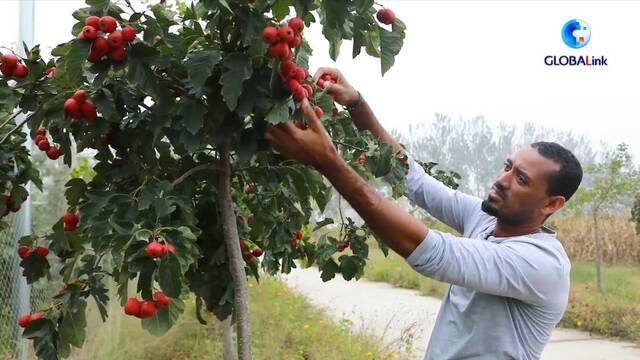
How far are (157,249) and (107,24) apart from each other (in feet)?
1.54

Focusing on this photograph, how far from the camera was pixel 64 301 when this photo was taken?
1.36m

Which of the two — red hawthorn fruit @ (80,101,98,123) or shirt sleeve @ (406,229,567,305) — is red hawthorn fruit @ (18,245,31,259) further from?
shirt sleeve @ (406,229,567,305)

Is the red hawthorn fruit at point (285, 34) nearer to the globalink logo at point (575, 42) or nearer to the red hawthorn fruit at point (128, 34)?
the red hawthorn fruit at point (128, 34)

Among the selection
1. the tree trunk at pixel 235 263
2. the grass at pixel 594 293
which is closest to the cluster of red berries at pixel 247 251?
the tree trunk at pixel 235 263

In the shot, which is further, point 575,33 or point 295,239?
point 575,33

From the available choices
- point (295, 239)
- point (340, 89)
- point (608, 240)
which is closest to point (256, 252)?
point (295, 239)

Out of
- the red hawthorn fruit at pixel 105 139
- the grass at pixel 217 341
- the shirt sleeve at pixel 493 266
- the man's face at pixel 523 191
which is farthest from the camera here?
the grass at pixel 217 341

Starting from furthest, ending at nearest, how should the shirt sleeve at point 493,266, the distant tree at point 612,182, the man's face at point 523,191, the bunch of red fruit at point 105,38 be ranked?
the distant tree at point 612,182, the man's face at point 523,191, the shirt sleeve at point 493,266, the bunch of red fruit at point 105,38

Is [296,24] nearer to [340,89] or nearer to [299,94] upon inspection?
[299,94]

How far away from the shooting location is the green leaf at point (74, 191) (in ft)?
5.15

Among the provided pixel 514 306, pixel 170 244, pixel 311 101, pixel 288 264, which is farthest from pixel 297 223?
pixel 170 244

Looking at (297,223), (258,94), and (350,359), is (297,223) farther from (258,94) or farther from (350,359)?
(350,359)

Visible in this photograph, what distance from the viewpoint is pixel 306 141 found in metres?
1.31

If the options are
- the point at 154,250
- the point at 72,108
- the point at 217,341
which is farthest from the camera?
the point at 217,341
